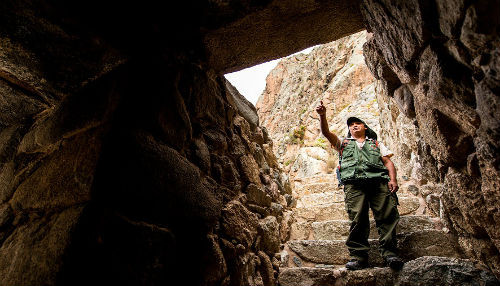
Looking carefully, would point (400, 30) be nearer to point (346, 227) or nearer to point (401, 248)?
point (401, 248)

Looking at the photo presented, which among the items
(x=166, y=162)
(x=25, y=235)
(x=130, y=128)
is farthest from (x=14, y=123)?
(x=166, y=162)

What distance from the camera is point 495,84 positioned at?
27.4 inches

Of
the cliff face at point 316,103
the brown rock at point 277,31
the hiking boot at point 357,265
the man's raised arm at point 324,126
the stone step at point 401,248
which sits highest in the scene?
the cliff face at point 316,103

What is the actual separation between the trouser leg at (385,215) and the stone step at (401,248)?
213mm

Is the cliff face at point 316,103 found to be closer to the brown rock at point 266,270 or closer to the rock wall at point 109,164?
the brown rock at point 266,270

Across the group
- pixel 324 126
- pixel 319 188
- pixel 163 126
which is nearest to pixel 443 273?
pixel 324 126

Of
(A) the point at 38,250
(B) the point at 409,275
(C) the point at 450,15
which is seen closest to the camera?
(C) the point at 450,15

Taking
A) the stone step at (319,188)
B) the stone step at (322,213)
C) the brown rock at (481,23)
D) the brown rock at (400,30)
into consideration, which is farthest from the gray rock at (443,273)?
the stone step at (319,188)

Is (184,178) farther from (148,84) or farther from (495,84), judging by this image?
(495,84)

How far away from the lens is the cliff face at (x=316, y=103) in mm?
6652

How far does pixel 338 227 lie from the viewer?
271 cm

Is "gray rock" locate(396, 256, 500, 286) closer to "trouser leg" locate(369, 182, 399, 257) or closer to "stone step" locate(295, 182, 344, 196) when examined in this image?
"trouser leg" locate(369, 182, 399, 257)

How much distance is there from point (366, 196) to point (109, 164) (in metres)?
1.91

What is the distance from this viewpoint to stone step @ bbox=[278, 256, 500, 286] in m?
1.39
